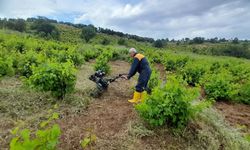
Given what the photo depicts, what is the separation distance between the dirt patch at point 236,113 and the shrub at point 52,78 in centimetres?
500

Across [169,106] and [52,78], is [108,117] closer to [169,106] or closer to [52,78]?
[169,106]

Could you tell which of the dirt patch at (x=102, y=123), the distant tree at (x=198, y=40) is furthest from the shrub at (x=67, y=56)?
the distant tree at (x=198, y=40)

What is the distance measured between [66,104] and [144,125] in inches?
90.8

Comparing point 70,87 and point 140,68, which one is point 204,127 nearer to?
point 140,68

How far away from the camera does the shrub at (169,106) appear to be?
6129mm

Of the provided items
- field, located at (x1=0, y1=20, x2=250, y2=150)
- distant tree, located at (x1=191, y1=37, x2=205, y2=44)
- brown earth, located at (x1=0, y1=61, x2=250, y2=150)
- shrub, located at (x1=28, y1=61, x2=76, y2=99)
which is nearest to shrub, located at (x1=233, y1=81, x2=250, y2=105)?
field, located at (x1=0, y1=20, x2=250, y2=150)

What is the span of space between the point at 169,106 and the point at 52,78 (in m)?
3.23

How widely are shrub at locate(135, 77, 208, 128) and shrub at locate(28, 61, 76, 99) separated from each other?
2.49m

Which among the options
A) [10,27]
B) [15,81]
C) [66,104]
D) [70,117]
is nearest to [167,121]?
[70,117]

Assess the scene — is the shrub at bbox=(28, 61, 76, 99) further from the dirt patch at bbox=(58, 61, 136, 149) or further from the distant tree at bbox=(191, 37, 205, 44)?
the distant tree at bbox=(191, 37, 205, 44)

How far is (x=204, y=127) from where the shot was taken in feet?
22.8

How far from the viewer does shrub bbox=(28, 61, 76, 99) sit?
24.7ft

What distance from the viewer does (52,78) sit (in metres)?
7.61

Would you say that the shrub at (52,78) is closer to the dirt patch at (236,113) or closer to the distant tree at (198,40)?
the dirt patch at (236,113)
